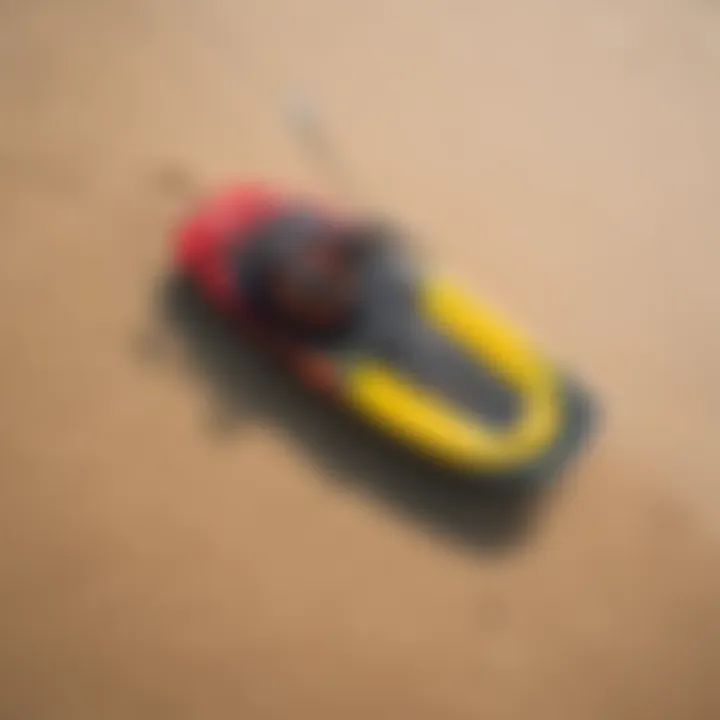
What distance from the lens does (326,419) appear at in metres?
1.12

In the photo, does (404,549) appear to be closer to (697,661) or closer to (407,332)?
(407,332)

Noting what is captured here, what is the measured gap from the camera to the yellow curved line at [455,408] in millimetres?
1082

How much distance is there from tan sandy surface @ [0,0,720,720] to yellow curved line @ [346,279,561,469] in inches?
2.7

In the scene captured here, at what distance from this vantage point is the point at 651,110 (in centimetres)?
131

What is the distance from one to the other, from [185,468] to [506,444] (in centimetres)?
35

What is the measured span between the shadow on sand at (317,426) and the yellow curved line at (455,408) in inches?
1.7

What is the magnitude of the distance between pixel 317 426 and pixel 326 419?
0.04 ft

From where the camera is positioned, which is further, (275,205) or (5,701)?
(275,205)

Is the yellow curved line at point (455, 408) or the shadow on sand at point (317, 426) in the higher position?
the yellow curved line at point (455, 408)

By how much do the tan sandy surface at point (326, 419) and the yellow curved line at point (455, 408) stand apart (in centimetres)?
7

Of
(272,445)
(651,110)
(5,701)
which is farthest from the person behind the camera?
(651,110)

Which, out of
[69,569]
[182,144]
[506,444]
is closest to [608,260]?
[506,444]

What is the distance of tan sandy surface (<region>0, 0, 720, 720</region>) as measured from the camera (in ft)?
3.45

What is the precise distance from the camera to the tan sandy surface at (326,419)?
1053mm
